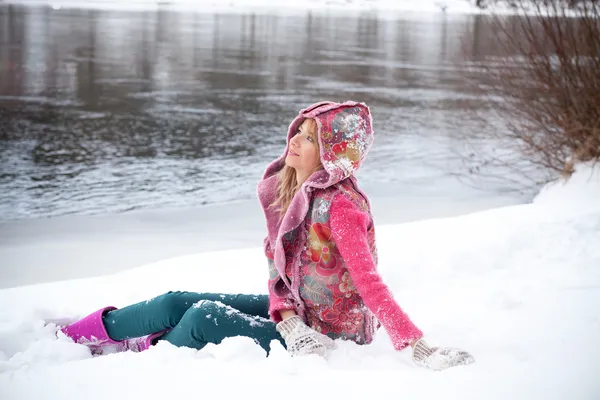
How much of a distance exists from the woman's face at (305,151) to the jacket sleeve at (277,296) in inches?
14.7

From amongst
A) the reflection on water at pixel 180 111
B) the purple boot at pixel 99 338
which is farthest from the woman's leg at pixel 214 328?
the reflection on water at pixel 180 111

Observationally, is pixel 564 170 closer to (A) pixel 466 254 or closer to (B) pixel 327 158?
(A) pixel 466 254

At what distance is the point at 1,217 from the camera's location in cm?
616

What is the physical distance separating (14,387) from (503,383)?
4.93ft

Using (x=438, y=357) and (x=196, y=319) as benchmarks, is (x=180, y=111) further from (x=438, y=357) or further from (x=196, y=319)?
(x=438, y=357)

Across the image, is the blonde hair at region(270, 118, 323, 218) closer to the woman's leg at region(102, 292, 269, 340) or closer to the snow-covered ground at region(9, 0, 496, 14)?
the woman's leg at region(102, 292, 269, 340)

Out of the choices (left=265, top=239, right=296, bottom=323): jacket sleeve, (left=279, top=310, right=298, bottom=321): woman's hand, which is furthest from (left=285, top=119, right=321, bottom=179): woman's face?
(left=279, top=310, right=298, bottom=321): woman's hand

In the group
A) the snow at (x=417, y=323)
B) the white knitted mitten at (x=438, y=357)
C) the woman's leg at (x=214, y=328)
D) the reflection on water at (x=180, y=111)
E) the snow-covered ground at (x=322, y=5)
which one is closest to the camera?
the snow at (x=417, y=323)

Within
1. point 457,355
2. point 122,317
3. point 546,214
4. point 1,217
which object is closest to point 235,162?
point 1,217

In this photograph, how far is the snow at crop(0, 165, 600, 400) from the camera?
2.10 meters

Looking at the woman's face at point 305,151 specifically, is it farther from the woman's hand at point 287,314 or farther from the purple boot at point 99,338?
the purple boot at point 99,338

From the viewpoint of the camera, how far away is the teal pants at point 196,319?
254 cm

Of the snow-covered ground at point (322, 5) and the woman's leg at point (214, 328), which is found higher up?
the snow-covered ground at point (322, 5)

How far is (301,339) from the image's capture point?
2.41 m
